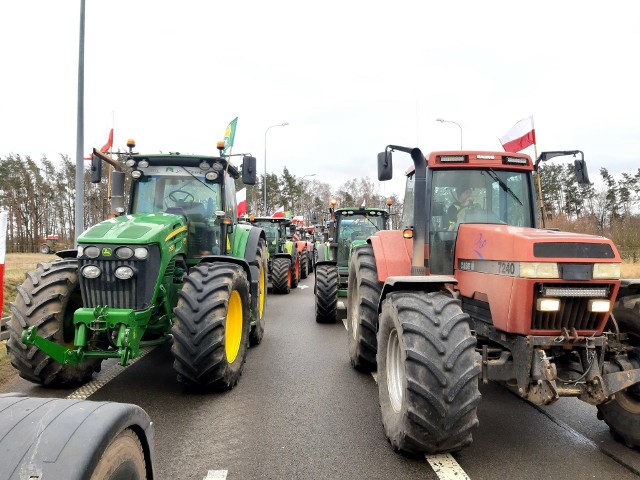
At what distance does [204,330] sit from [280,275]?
372 inches

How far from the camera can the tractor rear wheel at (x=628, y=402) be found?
3.62 meters

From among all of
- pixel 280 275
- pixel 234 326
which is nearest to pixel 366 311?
pixel 234 326

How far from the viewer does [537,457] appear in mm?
3518

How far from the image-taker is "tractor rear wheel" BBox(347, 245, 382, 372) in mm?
5266

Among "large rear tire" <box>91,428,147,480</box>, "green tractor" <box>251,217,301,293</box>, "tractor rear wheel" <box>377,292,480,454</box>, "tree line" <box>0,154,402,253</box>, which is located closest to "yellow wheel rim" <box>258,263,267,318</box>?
"tractor rear wheel" <box>377,292,480,454</box>

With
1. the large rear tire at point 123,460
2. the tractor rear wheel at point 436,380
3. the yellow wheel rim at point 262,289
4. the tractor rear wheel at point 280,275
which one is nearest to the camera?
the large rear tire at point 123,460

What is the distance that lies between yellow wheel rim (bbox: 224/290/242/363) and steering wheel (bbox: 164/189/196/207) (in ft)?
5.01

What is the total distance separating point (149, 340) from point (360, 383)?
2375mm

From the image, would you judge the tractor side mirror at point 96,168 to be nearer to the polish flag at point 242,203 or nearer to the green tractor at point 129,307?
the green tractor at point 129,307

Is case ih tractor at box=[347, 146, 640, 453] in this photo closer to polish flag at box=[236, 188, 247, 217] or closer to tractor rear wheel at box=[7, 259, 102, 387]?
tractor rear wheel at box=[7, 259, 102, 387]

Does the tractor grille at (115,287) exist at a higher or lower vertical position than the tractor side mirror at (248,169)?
lower

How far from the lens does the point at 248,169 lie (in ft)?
20.7

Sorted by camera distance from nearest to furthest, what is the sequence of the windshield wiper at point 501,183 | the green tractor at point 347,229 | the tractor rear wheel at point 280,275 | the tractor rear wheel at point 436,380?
1. the tractor rear wheel at point 436,380
2. the windshield wiper at point 501,183
3. the green tractor at point 347,229
4. the tractor rear wheel at point 280,275

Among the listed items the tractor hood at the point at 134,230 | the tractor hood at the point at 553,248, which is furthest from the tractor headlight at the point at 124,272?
the tractor hood at the point at 553,248
